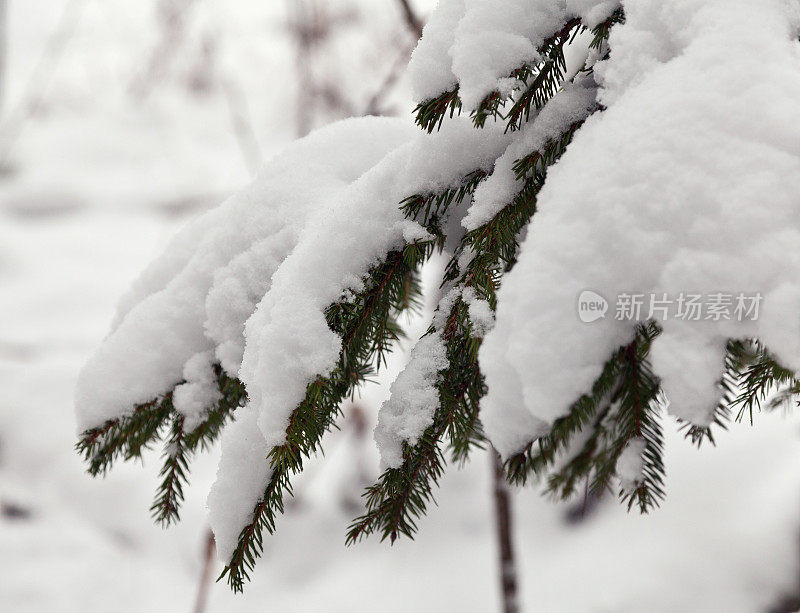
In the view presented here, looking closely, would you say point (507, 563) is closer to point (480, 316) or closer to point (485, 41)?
point (480, 316)

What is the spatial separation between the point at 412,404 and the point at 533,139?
0.38m

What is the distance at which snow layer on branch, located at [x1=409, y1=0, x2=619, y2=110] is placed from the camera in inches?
25.1

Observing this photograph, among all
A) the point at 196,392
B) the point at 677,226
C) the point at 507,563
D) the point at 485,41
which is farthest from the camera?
the point at 507,563

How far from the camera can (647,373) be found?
23.2 inches

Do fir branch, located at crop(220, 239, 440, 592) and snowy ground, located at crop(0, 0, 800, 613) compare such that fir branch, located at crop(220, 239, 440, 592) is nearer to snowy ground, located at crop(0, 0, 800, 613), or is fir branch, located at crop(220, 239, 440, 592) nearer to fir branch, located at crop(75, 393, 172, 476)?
fir branch, located at crop(75, 393, 172, 476)

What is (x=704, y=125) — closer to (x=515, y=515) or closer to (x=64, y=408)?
(x=515, y=515)

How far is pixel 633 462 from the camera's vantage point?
2.04 ft

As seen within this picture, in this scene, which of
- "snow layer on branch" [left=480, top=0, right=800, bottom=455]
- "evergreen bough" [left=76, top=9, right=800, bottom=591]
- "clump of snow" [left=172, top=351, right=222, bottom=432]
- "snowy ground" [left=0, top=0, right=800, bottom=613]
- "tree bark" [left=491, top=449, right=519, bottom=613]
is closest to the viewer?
"snow layer on branch" [left=480, top=0, right=800, bottom=455]

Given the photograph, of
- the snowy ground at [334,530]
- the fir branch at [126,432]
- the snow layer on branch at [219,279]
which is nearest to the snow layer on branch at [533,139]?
the snow layer on branch at [219,279]

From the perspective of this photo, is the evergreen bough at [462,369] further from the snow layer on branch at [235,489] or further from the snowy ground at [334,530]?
the snowy ground at [334,530]

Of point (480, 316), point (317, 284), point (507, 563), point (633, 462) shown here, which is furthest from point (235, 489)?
point (507, 563)

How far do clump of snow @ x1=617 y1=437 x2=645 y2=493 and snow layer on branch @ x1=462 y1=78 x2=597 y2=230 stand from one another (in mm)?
320

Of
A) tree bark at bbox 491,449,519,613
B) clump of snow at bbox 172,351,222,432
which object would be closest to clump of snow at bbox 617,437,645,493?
clump of snow at bbox 172,351,222,432

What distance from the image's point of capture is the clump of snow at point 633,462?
2.03ft
